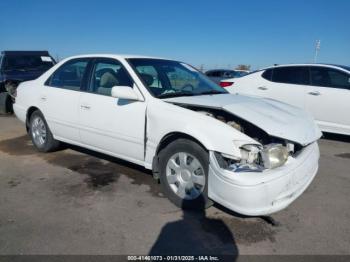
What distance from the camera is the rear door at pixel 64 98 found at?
4555 mm

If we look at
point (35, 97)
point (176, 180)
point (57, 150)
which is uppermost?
point (35, 97)

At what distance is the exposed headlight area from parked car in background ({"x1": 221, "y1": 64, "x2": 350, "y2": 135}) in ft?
13.5

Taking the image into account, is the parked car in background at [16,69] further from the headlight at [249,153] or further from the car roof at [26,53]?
the headlight at [249,153]

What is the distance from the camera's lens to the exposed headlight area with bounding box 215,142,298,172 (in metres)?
2.89

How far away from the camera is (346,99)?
634cm

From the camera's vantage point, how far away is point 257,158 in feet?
9.73

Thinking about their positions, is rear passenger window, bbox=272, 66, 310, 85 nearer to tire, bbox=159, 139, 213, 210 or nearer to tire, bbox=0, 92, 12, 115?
tire, bbox=159, 139, 213, 210

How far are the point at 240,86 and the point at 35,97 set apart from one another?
471cm

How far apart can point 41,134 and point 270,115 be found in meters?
3.81

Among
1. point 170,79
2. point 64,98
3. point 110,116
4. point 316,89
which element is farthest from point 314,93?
point 64,98

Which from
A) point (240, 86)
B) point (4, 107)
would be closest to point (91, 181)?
point (240, 86)

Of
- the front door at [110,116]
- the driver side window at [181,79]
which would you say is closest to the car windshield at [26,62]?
the front door at [110,116]

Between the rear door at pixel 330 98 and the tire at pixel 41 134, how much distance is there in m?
5.10

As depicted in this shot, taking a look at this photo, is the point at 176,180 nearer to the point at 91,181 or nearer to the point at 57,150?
the point at 91,181
